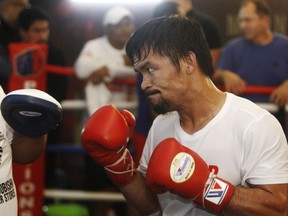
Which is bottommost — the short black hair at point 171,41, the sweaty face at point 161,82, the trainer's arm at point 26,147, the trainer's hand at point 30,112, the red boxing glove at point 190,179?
the trainer's arm at point 26,147

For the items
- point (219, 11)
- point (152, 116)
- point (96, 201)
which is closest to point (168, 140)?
point (152, 116)

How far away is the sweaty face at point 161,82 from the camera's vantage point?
1743 mm

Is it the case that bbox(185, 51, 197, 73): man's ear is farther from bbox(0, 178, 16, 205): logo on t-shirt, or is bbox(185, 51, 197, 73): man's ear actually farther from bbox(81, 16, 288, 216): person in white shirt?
bbox(0, 178, 16, 205): logo on t-shirt

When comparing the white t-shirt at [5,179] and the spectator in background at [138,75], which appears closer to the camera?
the white t-shirt at [5,179]

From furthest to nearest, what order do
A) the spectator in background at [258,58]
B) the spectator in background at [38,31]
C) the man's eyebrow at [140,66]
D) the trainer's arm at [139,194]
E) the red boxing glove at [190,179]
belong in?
1. the spectator in background at [38,31]
2. the spectator in background at [258,58]
3. the trainer's arm at [139,194]
4. the man's eyebrow at [140,66]
5. the red boxing glove at [190,179]

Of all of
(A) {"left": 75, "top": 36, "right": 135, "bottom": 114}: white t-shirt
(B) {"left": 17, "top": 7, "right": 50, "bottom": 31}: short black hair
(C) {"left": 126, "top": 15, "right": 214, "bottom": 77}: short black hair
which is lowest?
(A) {"left": 75, "top": 36, "right": 135, "bottom": 114}: white t-shirt

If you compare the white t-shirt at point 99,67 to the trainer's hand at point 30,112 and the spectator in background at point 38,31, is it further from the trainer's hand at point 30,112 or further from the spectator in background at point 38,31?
the trainer's hand at point 30,112

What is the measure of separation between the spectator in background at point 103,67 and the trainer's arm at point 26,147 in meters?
1.30

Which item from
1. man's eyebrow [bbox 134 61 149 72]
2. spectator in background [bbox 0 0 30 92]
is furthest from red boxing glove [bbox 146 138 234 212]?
spectator in background [bbox 0 0 30 92]

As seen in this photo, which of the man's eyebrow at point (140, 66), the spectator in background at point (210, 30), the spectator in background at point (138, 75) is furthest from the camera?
the spectator in background at point (210, 30)

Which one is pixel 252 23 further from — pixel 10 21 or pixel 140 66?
pixel 140 66

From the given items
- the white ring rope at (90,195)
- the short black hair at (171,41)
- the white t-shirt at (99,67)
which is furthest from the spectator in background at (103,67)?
the short black hair at (171,41)

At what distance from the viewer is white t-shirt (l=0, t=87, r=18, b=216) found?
67.9 inches

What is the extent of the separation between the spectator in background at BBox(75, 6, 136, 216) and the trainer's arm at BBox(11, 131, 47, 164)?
4.27 ft
